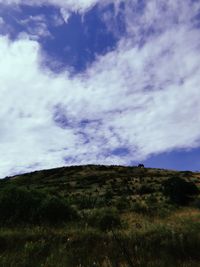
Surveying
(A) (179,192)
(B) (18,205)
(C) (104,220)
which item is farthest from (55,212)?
(A) (179,192)

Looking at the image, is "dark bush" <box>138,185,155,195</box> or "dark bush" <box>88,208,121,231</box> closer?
"dark bush" <box>88,208,121,231</box>

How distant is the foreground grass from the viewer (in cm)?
907

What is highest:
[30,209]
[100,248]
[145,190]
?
[145,190]

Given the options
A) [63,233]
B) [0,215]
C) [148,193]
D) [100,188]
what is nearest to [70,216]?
[0,215]

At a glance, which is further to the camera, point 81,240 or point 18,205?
point 18,205

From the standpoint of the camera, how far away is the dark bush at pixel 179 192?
33247 mm

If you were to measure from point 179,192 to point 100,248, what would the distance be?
2498 centimetres

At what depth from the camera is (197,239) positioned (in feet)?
33.8

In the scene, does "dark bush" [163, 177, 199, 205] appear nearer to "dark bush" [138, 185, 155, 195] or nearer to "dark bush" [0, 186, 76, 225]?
"dark bush" [138, 185, 155, 195]

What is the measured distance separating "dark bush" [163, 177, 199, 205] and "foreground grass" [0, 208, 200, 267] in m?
21.4

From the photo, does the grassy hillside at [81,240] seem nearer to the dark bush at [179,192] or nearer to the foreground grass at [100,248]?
the foreground grass at [100,248]

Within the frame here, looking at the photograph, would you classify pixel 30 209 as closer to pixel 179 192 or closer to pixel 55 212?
pixel 55 212

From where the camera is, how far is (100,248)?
10.8 metres

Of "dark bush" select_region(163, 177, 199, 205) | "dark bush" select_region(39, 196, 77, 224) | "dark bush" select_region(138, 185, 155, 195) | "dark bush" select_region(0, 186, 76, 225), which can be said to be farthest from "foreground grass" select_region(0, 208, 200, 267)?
"dark bush" select_region(138, 185, 155, 195)
